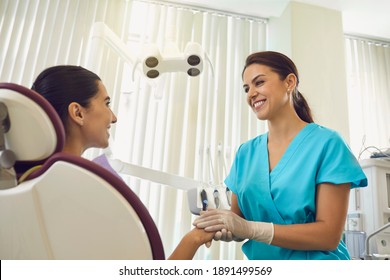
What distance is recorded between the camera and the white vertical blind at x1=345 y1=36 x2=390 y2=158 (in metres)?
2.34

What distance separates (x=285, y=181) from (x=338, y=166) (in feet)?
0.52

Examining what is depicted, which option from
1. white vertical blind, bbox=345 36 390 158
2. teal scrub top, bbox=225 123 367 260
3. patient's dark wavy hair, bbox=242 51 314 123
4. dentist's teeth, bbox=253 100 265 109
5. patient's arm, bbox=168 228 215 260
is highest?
white vertical blind, bbox=345 36 390 158

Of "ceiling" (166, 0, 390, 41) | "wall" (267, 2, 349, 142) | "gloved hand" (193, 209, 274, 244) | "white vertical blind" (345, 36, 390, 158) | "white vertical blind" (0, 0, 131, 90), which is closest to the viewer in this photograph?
"gloved hand" (193, 209, 274, 244)

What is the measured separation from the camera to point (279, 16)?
2375 millimetres

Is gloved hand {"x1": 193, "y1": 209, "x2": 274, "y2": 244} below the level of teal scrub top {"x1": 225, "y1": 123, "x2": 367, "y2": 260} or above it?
below

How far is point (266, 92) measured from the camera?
1125 millimetres

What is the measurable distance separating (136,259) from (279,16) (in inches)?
87.9

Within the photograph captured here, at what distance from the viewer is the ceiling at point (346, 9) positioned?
7.24 feet

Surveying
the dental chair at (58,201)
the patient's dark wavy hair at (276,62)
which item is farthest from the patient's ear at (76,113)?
the patient's dark wavy hair at (276,62)

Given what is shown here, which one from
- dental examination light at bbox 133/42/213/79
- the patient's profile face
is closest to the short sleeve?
→ dental examination light at bbox 133/42/213/79

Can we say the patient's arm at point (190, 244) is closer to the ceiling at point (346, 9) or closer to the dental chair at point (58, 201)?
the dental chair at point (58, 201)

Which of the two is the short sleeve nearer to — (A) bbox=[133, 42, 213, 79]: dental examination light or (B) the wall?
(A) bbox=[133, 42, 213, 79]: dental examination light

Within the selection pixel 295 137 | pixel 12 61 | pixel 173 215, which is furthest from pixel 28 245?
pixel 12 61

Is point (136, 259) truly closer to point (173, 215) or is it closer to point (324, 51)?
point (173, 215)
